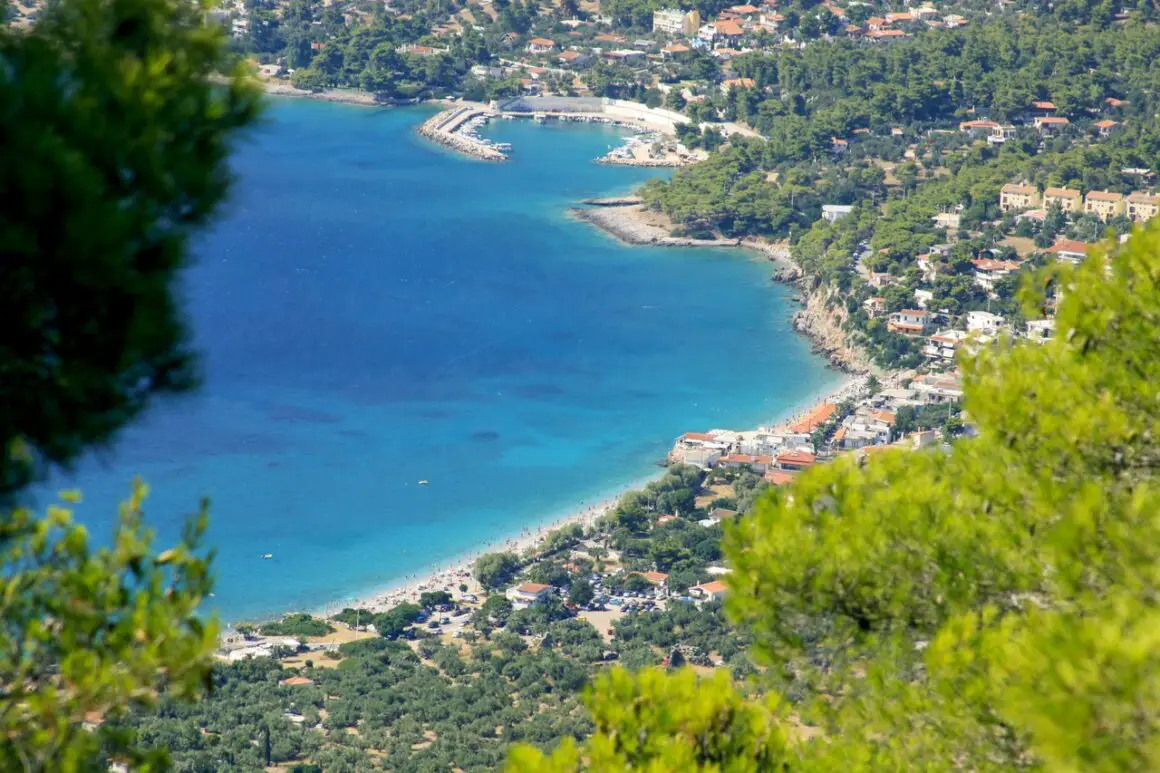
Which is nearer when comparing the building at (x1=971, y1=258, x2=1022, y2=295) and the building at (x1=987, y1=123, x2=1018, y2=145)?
the building at (x1=971, y1=258, x2=1022, y2=295)

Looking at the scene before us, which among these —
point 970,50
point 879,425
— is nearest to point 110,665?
point 879,425

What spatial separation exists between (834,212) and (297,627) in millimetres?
20950

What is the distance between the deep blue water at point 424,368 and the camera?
886 inches

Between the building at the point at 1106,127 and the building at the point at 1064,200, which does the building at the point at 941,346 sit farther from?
the building at the point at 1106,127

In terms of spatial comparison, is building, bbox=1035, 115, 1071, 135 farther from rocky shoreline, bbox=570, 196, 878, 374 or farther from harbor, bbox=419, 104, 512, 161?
harbor, bbox=419, 104, 512, 161

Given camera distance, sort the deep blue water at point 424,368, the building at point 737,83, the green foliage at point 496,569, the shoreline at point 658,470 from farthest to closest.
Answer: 1. the building at point 737,83
2. the deep blue water at point 424,368
3. the shoreline at point 658,470
4. the green foliage at point 496,569

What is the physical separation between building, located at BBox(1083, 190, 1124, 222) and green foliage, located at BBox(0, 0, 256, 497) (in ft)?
106

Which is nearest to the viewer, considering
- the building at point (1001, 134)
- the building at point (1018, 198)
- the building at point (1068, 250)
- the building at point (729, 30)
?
the building at point (1068, 250)

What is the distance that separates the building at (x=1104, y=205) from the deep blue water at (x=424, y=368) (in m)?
6.71

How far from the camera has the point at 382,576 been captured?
2091 centimetres

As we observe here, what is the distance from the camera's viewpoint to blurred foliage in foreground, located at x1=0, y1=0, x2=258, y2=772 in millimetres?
2514

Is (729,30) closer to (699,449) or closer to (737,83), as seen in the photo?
(737,83)

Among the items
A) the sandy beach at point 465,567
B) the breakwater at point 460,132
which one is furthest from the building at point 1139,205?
the breakwater at point 460,132

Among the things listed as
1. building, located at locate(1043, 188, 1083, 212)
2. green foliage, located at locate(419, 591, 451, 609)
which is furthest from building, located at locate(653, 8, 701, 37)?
green foliage, located at locate(419, 591, 451, 609)
